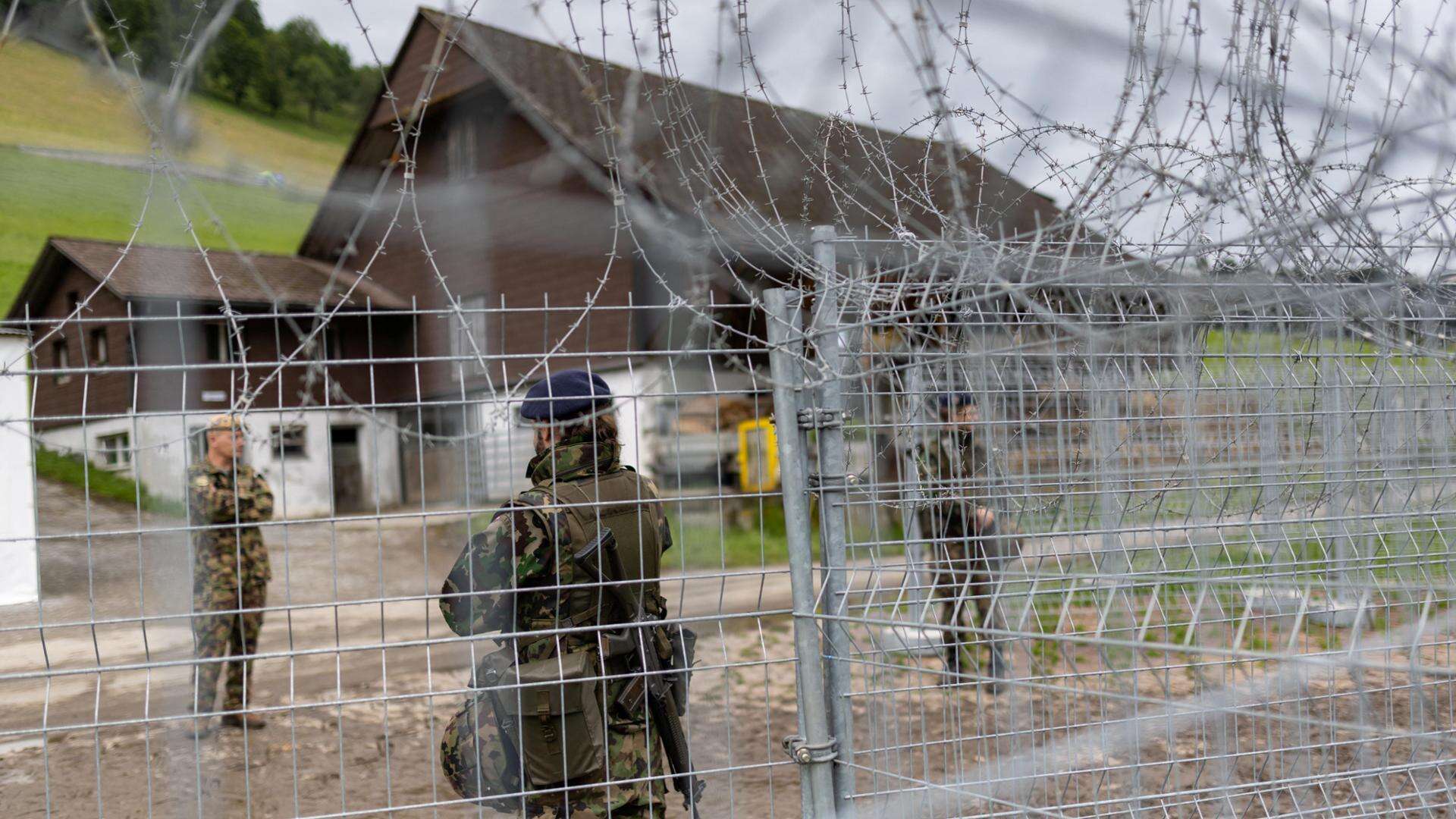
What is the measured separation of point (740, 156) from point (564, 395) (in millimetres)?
815

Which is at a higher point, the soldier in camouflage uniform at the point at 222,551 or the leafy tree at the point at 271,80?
the leafy tree at the point at 271,80

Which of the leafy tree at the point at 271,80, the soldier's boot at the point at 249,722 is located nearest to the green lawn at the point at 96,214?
the leafy tree at the point at 271,80

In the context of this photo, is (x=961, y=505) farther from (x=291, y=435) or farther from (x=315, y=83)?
(x=315, y=83)

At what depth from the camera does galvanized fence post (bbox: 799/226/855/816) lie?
254cm

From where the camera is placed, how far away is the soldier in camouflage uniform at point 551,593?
8.64 ft

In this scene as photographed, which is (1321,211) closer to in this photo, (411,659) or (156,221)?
(156,221)

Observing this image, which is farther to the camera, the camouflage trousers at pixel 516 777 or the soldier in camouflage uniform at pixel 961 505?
the camouflage trousers at pixel 516 777

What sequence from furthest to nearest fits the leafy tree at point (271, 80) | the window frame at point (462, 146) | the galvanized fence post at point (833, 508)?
the window frame at point (462, 146) → the galvanized fence post at point (833, 508) → the leafy tree at point (271, 80)

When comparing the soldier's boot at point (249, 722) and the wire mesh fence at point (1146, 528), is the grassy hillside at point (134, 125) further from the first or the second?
the soldier's boot at point (249, 722)

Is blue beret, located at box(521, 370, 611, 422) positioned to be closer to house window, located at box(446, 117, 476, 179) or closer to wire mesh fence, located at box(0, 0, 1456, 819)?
wire mesh fence, located at box(0, 0, 1456, 819)

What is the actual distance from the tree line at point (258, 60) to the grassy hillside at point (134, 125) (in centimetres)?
3

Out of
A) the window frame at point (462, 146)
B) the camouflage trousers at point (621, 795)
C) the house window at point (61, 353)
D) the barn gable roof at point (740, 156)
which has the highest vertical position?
the house window at point (61, 353)

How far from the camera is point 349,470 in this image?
17.5 metres

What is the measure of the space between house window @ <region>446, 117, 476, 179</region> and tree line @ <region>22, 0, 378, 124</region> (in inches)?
94.3
